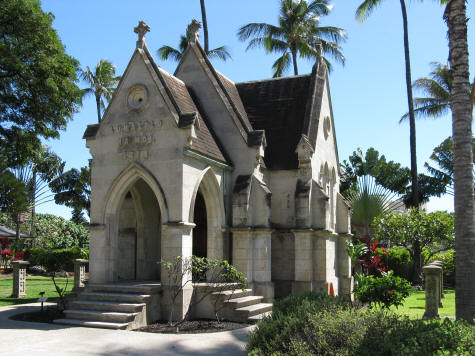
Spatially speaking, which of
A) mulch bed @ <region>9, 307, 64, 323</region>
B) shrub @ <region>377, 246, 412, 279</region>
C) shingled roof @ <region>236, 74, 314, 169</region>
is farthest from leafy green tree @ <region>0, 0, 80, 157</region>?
shrub @ <region>377, 246, 412, 279</region>

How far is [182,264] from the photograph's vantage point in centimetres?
1376

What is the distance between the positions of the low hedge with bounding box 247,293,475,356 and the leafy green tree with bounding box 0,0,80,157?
17.2m

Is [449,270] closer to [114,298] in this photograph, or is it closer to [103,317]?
[114,298]

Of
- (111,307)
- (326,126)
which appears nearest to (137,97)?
(111,307)

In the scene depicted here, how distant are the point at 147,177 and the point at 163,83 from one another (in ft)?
10.3

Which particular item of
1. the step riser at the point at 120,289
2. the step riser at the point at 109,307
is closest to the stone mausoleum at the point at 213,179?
the step riser at the point at 120,289

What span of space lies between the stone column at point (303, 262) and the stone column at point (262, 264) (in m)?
1.16

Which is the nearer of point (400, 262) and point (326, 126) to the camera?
point (326, 126)

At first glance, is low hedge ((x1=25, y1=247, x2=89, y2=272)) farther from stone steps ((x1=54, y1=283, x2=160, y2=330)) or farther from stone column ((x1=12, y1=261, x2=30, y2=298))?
stone steps ((x1=54, y1=283, x2=160, y2=330))

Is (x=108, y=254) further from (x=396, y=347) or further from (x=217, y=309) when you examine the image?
(x=396, y=347)

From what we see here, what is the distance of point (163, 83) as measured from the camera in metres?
15.2

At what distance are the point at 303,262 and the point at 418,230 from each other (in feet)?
46.6

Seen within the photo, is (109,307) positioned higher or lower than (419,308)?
higher

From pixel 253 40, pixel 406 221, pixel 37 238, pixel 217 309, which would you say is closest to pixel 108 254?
pixel 217 309
